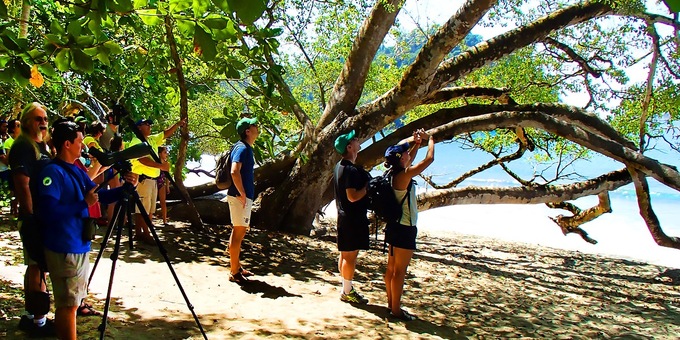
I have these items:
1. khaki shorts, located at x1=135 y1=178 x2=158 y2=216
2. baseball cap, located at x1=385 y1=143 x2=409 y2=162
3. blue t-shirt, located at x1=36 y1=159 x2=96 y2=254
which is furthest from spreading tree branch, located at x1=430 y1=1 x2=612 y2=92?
blue t-shirt, located at x1=36 y1=159 x2=96 y2=254

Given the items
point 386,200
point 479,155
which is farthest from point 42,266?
point 479,155

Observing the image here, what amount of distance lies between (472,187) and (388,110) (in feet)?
9.03

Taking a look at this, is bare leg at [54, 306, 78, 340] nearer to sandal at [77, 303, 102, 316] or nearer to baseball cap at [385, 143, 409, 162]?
sandal at [77, 303, 102, 316]

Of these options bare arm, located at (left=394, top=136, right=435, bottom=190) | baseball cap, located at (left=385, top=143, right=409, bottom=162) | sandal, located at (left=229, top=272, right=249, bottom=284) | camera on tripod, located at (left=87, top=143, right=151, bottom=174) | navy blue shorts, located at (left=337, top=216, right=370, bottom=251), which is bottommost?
sandal, located at (left=229, top=272, right=249, bottom=284)

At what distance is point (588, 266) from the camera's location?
1011cm

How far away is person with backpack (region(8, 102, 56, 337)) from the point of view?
3316mm

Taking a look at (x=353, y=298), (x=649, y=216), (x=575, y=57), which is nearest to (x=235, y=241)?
(x=353, y=298)

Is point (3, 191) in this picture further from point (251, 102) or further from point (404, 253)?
point (404, 253)

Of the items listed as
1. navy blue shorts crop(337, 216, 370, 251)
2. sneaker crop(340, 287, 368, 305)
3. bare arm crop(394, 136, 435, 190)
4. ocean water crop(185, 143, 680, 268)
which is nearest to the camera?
bare arm crop(394, 136, 435, 190)

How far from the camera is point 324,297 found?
5.23 m

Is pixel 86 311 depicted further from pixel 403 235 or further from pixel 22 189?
pixel 403 235

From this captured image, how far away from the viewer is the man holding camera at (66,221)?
2.89 metres

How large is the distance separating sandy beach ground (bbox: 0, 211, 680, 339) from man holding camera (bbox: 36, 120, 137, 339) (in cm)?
65

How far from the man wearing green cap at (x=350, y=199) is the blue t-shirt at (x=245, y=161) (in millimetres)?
968
